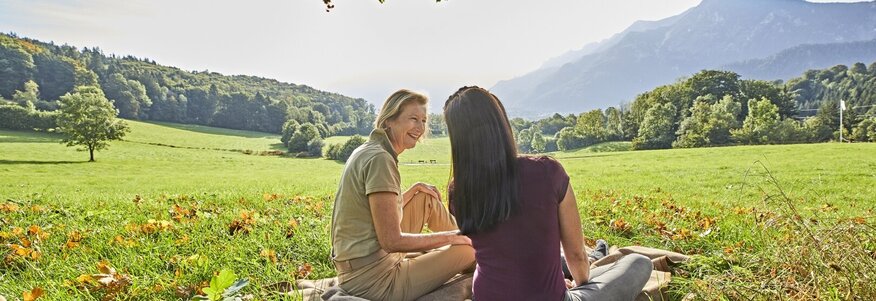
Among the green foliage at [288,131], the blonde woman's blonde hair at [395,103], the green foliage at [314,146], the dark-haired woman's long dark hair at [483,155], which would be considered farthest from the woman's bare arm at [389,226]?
the green foliage at [288,131]

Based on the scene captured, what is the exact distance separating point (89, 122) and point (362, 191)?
42027 mm

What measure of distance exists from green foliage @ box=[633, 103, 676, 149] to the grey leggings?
55912 millimetres

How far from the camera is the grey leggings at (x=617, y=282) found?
8.27 feet

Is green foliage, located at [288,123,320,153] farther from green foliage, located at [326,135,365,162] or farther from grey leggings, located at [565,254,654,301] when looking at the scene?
grey leggings, located at [565,254,654,301]

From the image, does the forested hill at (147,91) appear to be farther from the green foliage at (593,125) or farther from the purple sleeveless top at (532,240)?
the purple sleeveless top at (532,240)

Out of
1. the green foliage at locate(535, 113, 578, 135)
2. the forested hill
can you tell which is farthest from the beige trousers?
the green foliage at locate(535, 113, 578, 135)

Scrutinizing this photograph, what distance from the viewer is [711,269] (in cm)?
323

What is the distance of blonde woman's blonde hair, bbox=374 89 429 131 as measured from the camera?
Answer: 117 inches

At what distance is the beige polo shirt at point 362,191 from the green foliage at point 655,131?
56603 millimetres

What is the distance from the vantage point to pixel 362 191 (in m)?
2.65

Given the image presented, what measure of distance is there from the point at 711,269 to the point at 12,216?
7.58m

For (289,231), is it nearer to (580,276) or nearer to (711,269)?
(580,276)

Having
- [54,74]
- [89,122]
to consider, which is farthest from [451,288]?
[54,74]

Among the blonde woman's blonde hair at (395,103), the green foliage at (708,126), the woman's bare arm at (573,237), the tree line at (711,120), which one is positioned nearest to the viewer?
the woman's bare arm at (573,237)
